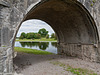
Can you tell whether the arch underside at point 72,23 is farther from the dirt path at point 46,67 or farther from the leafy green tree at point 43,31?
the leafy green tree at point 43,31

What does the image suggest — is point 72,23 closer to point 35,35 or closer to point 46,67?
point 46,67

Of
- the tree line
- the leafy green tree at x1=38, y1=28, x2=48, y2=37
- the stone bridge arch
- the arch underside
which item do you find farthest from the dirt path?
the leafy green tree at x1=38, y1=28, x2=48, y2=37

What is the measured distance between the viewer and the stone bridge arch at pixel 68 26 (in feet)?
13.4

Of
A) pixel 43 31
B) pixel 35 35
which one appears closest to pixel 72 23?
pixel 35 35

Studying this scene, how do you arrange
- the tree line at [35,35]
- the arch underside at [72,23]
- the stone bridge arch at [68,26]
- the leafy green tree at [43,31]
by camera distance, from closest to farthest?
the stone bridge arch at [68,26] → the arch underside at [72,23] → the tree line at [35,35] → the leafy green tree at [43,31]

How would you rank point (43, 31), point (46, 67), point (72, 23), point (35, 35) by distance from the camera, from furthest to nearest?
point (43, 31) < point (35, 35) < point (72, 23) < point (46, 67)

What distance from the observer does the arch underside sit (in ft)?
20.6

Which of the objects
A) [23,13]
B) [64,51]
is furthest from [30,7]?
[64,51]

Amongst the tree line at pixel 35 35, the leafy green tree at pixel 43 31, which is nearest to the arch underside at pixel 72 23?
the tree line at pixel 35 35

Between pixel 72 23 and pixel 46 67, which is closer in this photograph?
pixel 46 67

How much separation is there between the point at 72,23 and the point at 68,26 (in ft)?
2.27

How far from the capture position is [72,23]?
8.16 meters

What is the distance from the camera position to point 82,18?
691 cm

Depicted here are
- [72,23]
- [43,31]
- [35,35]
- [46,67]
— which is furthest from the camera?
[43,31]
